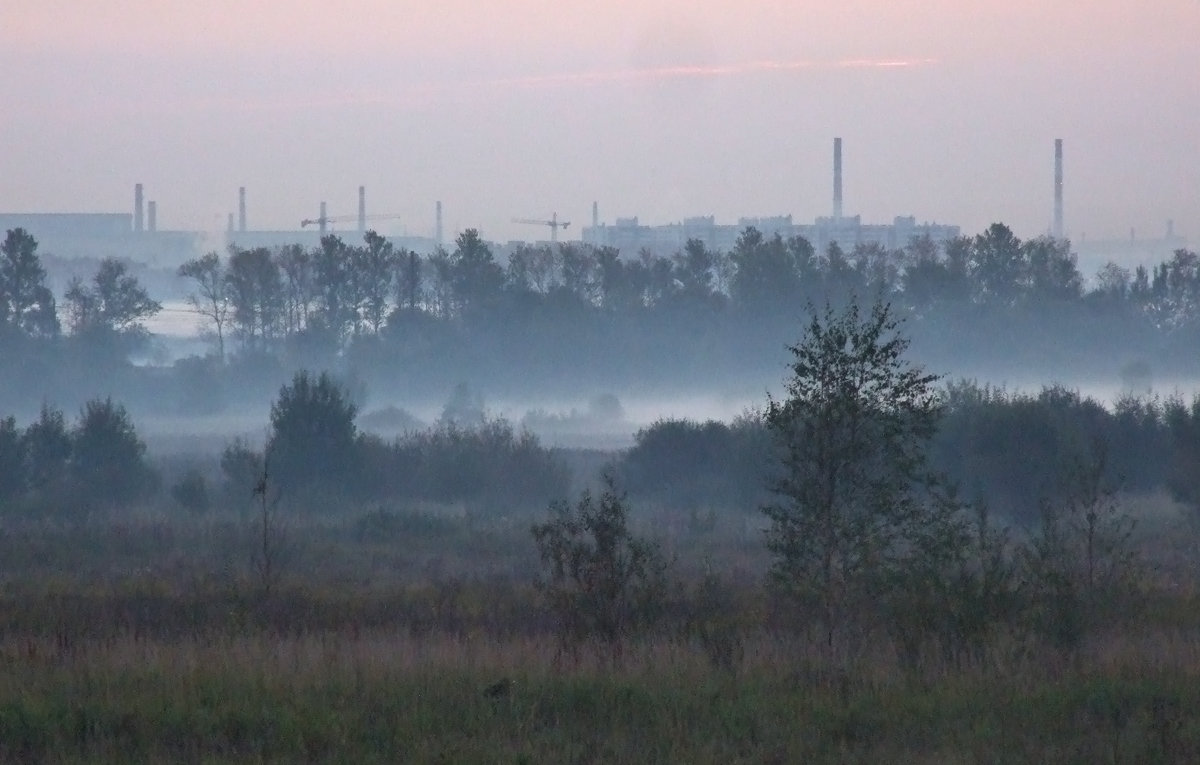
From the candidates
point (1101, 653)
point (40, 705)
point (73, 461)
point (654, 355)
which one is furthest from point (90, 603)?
point (654, 355)

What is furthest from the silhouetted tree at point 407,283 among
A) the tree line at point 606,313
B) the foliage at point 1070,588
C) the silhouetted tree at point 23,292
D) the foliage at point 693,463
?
the foliage at point 1070,588

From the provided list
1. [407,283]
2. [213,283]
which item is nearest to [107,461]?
[407,283]

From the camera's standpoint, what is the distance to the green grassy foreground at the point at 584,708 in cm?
886

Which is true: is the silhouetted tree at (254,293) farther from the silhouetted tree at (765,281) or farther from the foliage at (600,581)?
the foliage at (600,581)

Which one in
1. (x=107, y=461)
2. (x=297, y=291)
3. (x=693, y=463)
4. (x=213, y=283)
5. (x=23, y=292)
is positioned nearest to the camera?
(x=107, y=461)

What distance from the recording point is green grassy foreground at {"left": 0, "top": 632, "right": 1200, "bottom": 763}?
8.86 m

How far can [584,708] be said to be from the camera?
10016 millimetres

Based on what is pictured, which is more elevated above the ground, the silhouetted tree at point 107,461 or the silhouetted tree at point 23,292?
the silhouetted tree at point 23,292

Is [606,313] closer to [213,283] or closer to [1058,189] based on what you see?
[213,283]

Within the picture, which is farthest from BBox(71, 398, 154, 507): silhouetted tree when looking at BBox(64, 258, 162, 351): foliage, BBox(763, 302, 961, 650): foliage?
BBox(64, 258, 162, 351): foliage

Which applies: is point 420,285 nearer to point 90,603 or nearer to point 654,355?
point 654,355

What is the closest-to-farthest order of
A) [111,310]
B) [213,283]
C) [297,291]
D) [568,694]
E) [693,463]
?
[568,694] < [693,463] < [111,310] < [297,291] < [213,283]

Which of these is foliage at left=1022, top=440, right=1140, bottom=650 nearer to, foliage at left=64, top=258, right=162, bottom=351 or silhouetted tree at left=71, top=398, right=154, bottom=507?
silhouetted tree at left=71, top=398, right=154, bottom=507

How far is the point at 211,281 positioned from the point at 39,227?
86348 mm
